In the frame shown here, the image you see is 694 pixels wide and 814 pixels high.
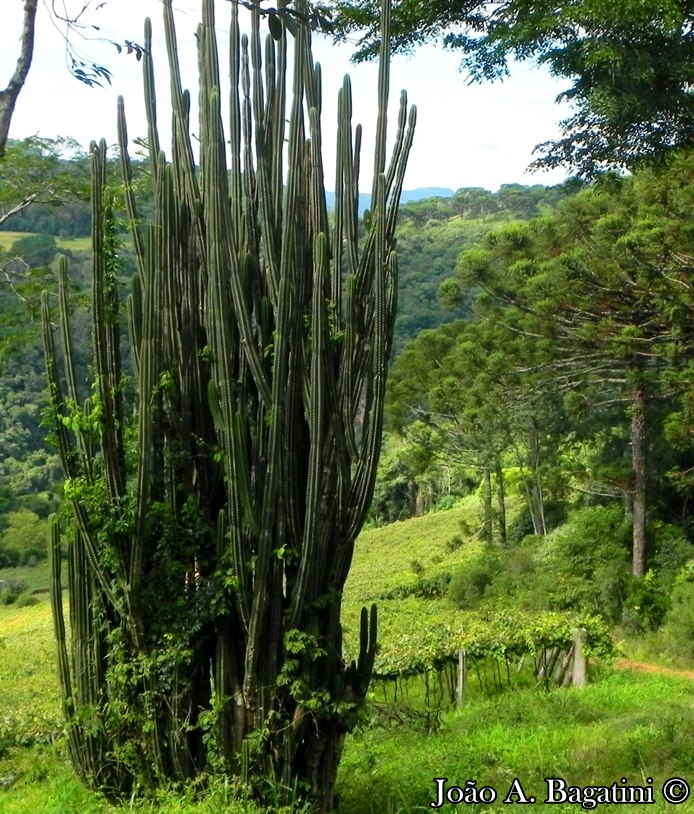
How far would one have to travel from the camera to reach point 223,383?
16.3 feet

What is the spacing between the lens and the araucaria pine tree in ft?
16.5

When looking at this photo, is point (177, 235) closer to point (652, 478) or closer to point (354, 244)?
point (354, 244)

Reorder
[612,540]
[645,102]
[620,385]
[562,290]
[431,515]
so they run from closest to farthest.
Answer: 1. [645,102]
2. [562,290]
3. [620,385]
4. [612,540]
5. [431,515]

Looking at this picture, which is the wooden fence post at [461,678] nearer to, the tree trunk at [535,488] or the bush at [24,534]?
the tree trunk at [535,488]

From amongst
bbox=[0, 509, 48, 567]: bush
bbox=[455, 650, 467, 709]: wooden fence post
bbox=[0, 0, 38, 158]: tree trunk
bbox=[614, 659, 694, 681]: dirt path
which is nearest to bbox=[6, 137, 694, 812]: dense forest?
bbox=[455, 650, 467, 709]: wooden fence post

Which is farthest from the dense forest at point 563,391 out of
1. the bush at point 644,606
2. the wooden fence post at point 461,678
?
the wooden fence post at point 461,678

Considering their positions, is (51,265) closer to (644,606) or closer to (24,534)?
(644,606)

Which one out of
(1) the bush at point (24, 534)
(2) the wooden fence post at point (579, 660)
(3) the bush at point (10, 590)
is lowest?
(3) the bush at point (10, 590)

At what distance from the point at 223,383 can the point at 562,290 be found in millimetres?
9361

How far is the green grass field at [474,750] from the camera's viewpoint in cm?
560

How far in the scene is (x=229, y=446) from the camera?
16.0 ft

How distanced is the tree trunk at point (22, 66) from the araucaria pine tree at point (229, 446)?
1.11m

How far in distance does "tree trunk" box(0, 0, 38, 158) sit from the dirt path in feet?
33.9

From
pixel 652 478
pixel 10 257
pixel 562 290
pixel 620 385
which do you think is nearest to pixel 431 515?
pixel 652 478
